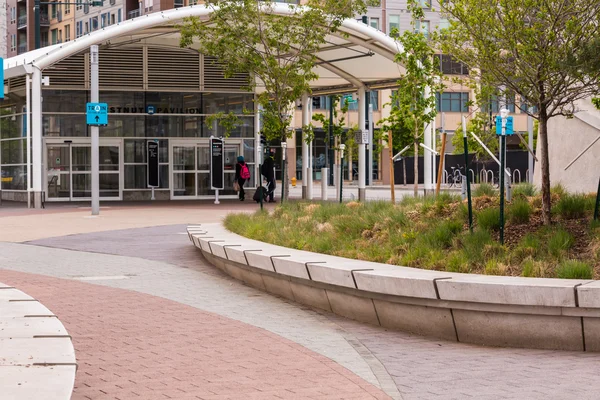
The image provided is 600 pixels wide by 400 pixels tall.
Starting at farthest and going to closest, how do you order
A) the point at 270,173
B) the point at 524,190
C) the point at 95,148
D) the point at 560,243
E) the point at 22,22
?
the point at 22,22 → the point at 270,173 → the point at 95,148 → the point at 524,190 → the point at 560,243

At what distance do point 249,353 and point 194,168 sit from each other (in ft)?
105

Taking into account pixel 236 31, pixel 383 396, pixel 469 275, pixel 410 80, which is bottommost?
pixel 383 396

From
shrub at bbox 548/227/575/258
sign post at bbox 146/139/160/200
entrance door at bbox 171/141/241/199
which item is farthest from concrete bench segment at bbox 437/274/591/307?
entrance door at bbox 171/141/241/199

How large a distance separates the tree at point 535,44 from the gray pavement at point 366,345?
326 cm

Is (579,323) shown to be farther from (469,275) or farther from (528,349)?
(469,275)

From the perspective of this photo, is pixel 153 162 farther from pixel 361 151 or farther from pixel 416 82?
pixel 416 82

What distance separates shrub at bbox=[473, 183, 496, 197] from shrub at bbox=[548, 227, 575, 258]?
11.2 ft

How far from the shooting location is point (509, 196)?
12883mm

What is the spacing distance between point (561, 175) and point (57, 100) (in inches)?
962

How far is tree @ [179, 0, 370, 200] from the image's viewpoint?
2570cm

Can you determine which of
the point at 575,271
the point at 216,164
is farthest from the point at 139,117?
the point at 575,271

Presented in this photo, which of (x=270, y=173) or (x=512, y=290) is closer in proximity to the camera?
(x=512, y=290)

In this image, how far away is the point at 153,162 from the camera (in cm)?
3866

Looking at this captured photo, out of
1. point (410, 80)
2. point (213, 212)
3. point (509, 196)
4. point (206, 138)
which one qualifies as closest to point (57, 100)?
point (206, 138)
